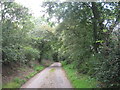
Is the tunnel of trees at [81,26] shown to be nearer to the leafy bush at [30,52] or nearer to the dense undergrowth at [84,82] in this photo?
the dense undergrowth at [84,82]

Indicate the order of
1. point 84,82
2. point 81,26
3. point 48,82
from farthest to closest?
point 81,26
point 48,82
point 84,82

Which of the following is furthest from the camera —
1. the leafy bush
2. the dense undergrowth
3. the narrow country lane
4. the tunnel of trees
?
the leafy bush

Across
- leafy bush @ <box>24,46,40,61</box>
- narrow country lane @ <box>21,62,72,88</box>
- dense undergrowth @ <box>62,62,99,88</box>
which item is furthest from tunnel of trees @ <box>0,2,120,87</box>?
leafy bush @ <box>24,46,40,61</box>

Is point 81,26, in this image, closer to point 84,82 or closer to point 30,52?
point 84,82

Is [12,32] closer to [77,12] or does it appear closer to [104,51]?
[77,12]

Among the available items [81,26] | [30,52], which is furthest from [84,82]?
[30,52]

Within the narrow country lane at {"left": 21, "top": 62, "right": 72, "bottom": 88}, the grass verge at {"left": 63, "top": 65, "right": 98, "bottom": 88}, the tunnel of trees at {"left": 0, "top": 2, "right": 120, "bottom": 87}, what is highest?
the tunnel of trees at {"left": 0, "top": 2, "right": 120, "bottom": 87}

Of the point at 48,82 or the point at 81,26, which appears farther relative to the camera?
the point at 81,26

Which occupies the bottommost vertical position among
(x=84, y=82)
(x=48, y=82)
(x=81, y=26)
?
(x=48, y=82)

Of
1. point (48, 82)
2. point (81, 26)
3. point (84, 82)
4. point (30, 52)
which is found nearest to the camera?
point (84, 82)

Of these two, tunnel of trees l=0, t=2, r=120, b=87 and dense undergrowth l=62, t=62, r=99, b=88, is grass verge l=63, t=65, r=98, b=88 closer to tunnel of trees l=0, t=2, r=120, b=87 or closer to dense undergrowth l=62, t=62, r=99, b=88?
dense undergrowth l=62, t=62, r=99, b=88

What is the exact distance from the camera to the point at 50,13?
8500mm

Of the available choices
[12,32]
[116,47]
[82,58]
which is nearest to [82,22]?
[82,58]

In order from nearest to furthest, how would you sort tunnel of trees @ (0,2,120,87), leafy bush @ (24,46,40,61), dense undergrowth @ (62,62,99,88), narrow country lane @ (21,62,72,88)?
tunnel of trees @ (0,2,120,87)
dense undergrowth @ (62,62,99,88)
narrow country lane @ (21,62,72,88)
leafy bush @ (24,46,40,61)
